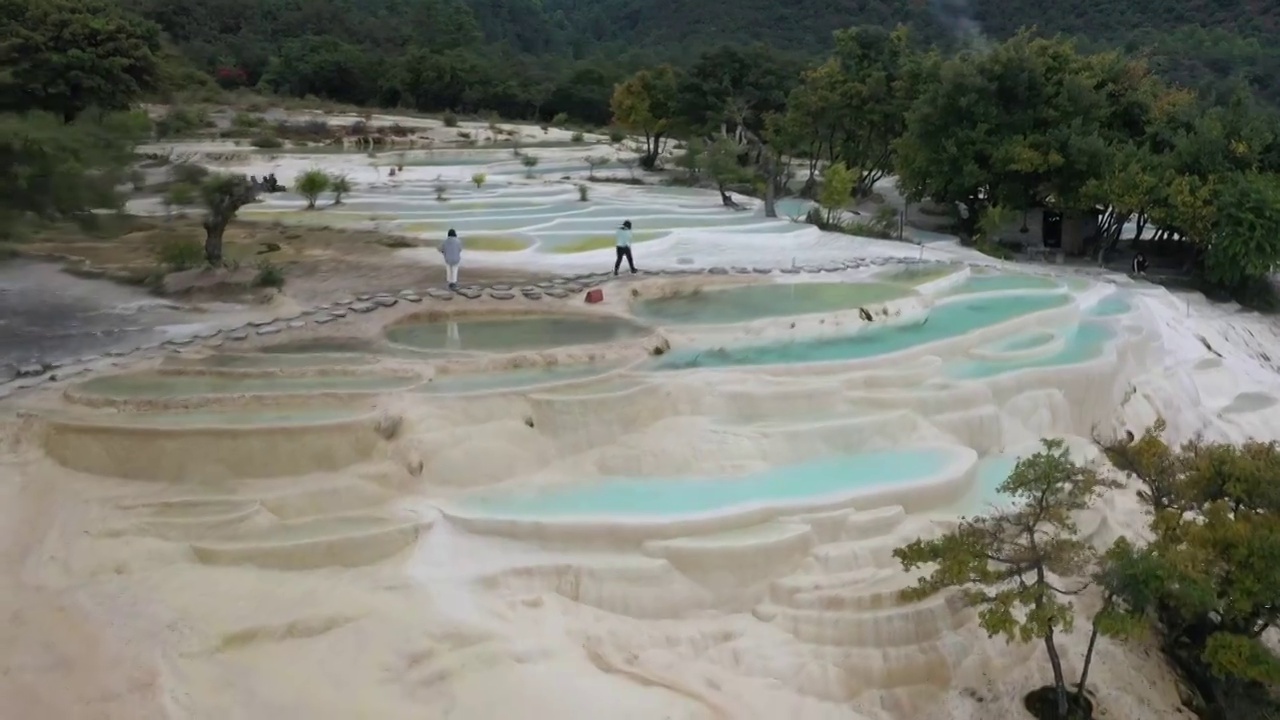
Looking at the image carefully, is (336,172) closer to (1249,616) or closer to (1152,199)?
(1152,199)

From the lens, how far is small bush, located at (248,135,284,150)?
30.3 metres

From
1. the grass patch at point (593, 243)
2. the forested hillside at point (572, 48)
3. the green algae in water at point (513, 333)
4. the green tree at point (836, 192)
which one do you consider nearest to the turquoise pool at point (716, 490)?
the green algae in water at point (513, 333)

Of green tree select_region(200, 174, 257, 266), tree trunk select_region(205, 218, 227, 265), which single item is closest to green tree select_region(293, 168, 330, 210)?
green tree select_region(200, 174, 257, 266)

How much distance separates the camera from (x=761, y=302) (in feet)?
43.1

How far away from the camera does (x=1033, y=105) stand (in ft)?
68.4

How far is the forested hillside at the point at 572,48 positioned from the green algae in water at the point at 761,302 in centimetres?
2485

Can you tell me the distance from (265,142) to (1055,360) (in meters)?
25.9

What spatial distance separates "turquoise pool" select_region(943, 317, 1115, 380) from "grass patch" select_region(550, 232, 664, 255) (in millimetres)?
7783

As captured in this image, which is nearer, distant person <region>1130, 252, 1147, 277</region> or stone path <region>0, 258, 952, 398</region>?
stone path <region>0, 258, 952, 398</region>

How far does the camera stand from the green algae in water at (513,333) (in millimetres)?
10797

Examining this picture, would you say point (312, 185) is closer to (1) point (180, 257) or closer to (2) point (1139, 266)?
(1) point (180, 257)

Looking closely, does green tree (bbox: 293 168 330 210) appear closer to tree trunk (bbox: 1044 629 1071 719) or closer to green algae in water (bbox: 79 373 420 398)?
green algae in water (bbox: 79 373 420 398)

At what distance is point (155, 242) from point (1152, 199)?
1817cm

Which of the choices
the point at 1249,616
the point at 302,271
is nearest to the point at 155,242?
the point at 302,271
